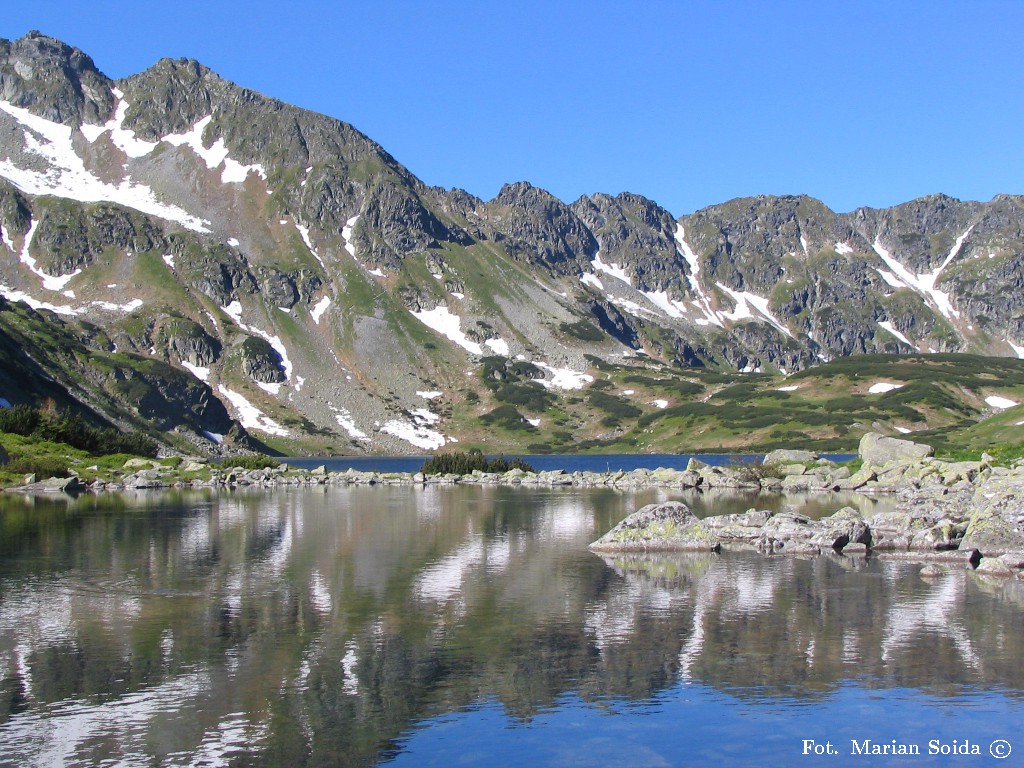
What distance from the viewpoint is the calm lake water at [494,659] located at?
20812 mm

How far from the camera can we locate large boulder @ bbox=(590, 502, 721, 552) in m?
50.3

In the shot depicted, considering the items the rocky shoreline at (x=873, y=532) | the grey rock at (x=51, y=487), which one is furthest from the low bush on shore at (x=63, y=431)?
the rocky shoreline at (x=873, y=532)

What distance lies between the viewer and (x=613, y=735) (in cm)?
2133

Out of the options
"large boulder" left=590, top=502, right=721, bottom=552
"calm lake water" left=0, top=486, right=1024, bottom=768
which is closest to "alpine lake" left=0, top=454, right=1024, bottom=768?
"calm lake water" left=0, top=486, right=1024, bottom=768

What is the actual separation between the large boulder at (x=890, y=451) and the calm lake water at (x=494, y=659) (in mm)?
63896

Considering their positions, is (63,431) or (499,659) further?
(63,431)

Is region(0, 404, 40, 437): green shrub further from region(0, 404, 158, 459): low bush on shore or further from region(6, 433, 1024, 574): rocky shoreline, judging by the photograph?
region(6, 433, 1024, 574): rocky shoreline

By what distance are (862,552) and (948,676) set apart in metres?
24.4

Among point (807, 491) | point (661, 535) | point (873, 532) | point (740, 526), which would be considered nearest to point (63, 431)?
point (807, 491)

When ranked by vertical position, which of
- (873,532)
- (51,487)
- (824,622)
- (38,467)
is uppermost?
(38,467)

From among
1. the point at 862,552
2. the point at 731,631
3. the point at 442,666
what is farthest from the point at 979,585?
the point at 442,666

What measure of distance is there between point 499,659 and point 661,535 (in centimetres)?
2466

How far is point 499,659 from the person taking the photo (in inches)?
1089

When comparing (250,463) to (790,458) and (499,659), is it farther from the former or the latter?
(499,659)
